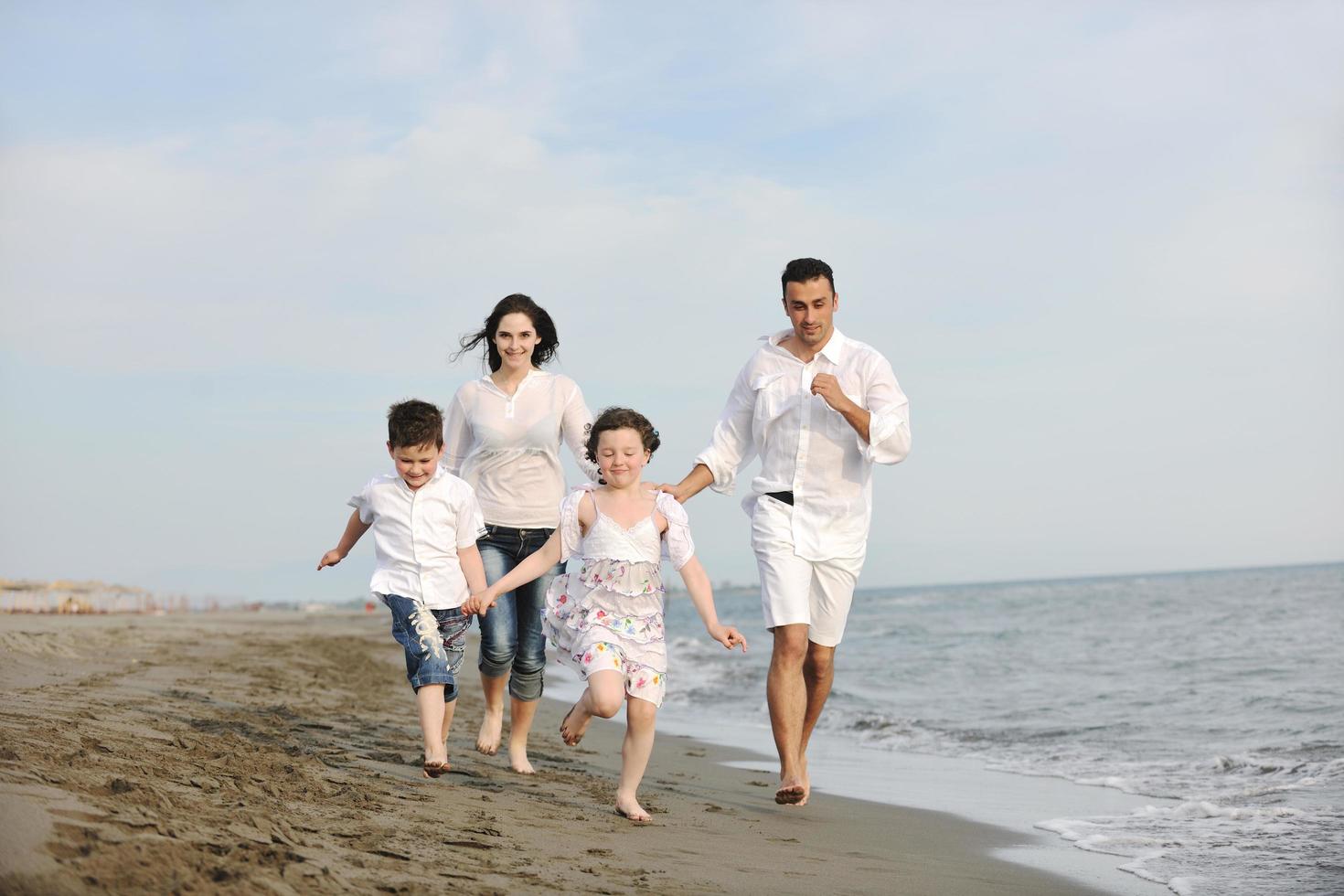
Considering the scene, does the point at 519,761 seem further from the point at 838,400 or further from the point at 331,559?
the point at 838,400

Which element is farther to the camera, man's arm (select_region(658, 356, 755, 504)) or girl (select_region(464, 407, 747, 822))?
man's arm (select_region(658, 356, 755, 504))

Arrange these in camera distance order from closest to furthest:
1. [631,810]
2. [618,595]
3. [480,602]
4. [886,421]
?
[631,810] → [618,595] → [480,602] → [886,421]

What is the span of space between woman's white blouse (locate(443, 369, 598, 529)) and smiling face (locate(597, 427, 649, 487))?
2.35 feet

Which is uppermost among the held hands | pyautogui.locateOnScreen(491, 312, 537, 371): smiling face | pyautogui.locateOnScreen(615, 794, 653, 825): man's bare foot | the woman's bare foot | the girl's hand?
pyautogui.locateOnScreen(491, 312, 537, 371): smiling face

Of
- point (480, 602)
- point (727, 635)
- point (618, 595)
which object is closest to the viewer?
point (727, 635)

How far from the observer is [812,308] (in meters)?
5.36

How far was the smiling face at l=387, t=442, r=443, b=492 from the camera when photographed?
201 inches

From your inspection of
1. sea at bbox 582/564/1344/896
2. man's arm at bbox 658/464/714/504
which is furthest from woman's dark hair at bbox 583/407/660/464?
sea at bbox 582/564/1344/896

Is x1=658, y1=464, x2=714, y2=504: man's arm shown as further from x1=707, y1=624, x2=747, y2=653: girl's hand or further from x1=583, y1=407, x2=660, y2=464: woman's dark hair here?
x1=707, y1=624, x2=747, y2=653: girl's hand

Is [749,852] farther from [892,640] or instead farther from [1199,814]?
[892,640]

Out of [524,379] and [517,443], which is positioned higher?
[524,379]

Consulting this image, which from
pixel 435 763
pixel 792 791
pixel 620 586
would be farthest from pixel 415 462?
pixel 792 791

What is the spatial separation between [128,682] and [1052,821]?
5749mm

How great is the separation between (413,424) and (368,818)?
5.82 feet
